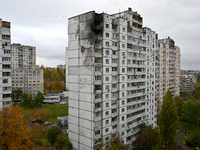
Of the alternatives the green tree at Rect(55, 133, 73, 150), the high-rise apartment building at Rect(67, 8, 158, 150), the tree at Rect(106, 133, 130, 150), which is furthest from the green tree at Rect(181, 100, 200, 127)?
the green tree at Rect(55, 133, 73, 150)

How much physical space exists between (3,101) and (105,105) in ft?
66.1

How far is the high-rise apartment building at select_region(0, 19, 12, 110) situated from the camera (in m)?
28.2

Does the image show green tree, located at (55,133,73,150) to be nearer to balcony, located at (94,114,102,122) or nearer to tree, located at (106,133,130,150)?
tree, located at (106,133,130,150)

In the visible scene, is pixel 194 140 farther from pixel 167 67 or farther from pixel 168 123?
pixel 167 67

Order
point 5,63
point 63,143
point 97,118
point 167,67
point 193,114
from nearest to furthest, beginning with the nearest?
1. point 97,118
2. point 63,143
3. point 5,63
4. point 193,114
5. point 167,67

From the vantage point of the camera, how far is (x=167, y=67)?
59031 mm

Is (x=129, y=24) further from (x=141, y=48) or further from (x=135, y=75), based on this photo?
(x=135, y=75)

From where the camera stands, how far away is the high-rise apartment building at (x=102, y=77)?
24.5 meters

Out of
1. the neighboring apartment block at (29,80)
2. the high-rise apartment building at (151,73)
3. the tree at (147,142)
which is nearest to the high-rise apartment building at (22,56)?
the neighboring apartment block at (29,80)

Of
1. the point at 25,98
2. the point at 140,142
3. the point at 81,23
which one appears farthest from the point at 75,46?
the point at 25,98

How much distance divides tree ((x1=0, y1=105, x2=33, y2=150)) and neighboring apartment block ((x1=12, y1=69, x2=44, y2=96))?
58.5 m

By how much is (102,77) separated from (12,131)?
15981 millimetres

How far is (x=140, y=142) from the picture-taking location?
2852 centimetres

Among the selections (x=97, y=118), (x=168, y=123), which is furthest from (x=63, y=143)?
(x=168, y=123)
